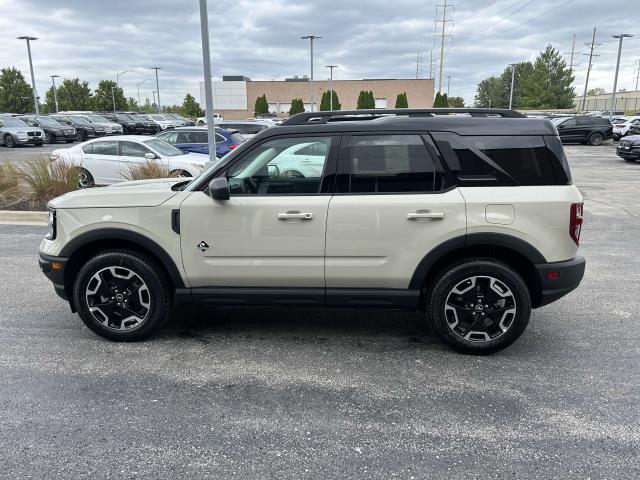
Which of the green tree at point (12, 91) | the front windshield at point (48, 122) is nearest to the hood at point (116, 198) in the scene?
the front windshield at point (48, 122)

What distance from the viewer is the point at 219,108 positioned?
8469 cm

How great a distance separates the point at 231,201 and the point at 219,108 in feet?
279

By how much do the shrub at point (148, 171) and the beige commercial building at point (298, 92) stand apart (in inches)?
2933

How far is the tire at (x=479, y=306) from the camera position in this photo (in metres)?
3.96

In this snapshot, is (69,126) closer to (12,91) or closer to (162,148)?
(162,148)

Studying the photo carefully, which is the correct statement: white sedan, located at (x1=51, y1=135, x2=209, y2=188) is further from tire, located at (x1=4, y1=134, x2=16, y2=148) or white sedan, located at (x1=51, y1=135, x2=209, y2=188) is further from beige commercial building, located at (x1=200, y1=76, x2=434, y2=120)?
beige commercial building, located at (x1=200, y1=76, x2=434, y2=120)

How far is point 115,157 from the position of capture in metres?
12.4

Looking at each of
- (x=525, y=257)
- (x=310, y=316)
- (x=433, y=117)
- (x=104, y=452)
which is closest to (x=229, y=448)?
(x=104, y=452)

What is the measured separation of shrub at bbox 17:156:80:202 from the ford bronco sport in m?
7.18

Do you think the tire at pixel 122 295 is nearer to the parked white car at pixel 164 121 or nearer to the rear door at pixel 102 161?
the rear door at pixel 102 161

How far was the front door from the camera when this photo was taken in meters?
4.02

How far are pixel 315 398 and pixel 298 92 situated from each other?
276 feet

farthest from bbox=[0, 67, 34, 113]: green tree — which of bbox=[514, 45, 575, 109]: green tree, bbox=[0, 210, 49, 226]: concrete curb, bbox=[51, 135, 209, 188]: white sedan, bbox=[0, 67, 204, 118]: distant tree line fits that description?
bbox=[514, 45, 575, 109]: green tree

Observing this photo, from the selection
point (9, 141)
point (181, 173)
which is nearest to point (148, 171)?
point (181, 173)
